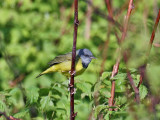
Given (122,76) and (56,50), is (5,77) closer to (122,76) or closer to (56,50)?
(56,50)

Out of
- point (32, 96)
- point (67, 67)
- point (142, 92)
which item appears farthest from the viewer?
point (67, 67)

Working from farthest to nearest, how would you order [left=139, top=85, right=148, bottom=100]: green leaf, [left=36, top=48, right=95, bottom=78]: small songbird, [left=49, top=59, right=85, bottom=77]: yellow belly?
[left=36, top=48, right=95, bottom=78]: small songbird → [left=49, top=59, right=85, bottom=77]: yellow belly → [left=139, top=85, right=148, bottom=100]: green leaf

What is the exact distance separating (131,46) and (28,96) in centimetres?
107

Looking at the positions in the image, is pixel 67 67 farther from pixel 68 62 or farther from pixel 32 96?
pixel 32 96

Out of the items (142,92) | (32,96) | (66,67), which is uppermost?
(142,92)

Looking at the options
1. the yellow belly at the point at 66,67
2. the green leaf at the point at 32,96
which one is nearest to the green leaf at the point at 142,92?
the green leaf at the point at 32,96

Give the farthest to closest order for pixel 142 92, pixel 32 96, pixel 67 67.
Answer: pixel 67 67 → pixel 32 96 → pixel 142 92

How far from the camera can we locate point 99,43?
704 centimetres

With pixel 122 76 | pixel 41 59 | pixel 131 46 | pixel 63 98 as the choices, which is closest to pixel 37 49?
pixel 41 59

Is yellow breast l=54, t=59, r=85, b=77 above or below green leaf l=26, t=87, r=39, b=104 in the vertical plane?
below

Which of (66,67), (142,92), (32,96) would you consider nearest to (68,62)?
(66,67)

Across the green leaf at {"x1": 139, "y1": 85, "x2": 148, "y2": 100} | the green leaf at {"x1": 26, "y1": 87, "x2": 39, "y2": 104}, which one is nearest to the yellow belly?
the green leaf at {"x1": 26, "y1": 87, "x2": 39, "y2": 104}

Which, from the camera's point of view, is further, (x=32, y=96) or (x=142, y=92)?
(x=32, y=96)

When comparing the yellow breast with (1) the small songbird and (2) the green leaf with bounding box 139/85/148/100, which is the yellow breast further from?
(2) the green leaf with bounding box 139/85/148/100
